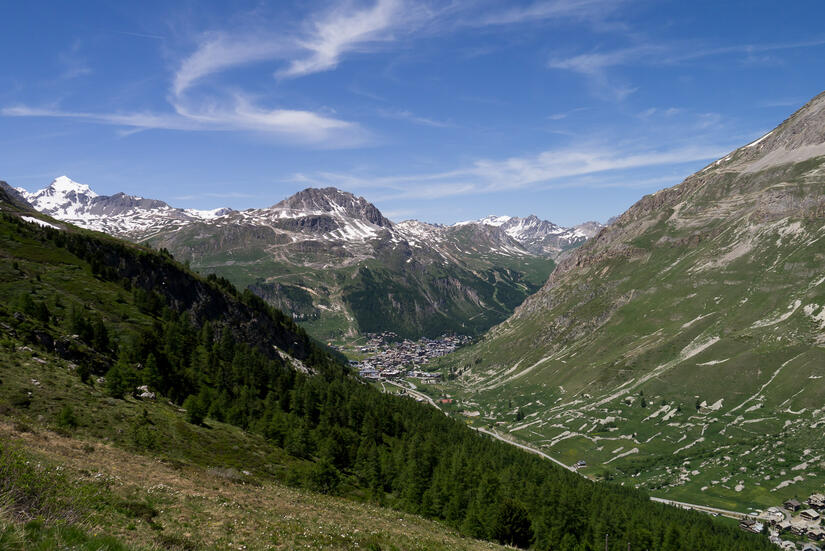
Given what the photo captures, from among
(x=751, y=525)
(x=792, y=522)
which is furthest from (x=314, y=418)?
(x=792, y=522)

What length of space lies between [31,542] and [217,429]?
77105 millimetres

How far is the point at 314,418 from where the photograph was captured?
12925cm

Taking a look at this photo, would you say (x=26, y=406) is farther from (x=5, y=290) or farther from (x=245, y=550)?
(x=5, y=290)

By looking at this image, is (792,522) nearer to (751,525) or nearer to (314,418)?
(751,525)

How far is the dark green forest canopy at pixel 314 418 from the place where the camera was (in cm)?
8350

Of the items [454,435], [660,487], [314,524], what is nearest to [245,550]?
[314,524]

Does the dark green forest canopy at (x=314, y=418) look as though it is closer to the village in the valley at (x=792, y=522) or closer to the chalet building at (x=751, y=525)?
the chalet building at (x=751, y=525)

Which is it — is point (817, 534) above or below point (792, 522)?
below

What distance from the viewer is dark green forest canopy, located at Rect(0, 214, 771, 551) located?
274 ft

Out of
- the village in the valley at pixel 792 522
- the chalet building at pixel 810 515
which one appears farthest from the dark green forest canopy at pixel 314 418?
the chalet building at pixel 810 515

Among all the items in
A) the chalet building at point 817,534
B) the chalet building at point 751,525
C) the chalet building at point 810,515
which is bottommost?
the chalet building at point 751,525

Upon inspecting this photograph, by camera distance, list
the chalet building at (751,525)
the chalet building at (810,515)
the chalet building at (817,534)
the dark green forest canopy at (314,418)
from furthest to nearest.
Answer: the chalet building at (810,515)
the chalet building at (751,525)
the chalet building at (817,534)
the dark green forest canopy at (314,418)

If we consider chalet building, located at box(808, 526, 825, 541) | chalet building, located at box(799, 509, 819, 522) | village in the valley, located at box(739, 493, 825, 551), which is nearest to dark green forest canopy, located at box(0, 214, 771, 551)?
village in the valley, located at box(739, 493, 825, 551)

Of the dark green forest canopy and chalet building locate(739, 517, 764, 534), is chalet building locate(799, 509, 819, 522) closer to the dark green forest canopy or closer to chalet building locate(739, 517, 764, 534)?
chalet building locate(739, 517, 764, 534)
